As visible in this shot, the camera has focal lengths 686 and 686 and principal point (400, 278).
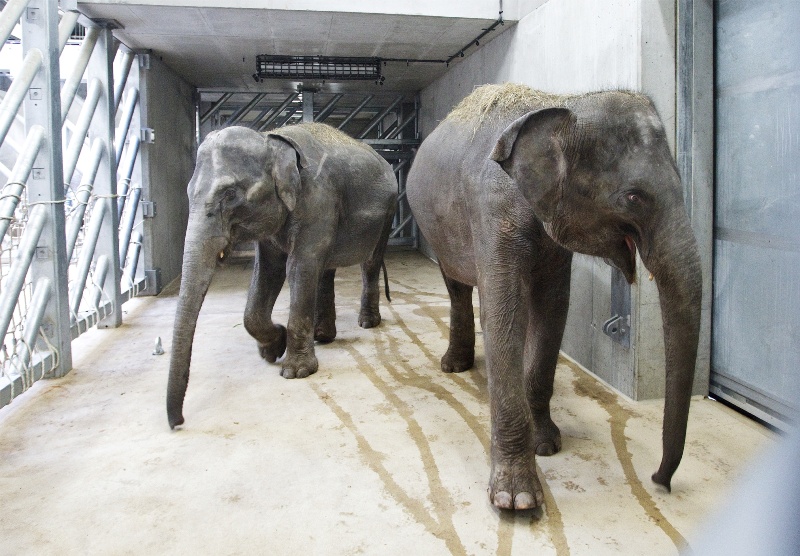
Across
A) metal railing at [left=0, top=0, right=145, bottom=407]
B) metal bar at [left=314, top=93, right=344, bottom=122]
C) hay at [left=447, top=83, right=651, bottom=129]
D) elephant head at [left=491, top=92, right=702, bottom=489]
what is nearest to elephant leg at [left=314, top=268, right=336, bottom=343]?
metal railing at [left=0, top=0, right=145, bottom=407]

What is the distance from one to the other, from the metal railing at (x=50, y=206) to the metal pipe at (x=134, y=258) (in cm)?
101

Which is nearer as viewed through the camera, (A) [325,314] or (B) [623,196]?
(B) [623,196]

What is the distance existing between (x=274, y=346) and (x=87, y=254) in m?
1.93

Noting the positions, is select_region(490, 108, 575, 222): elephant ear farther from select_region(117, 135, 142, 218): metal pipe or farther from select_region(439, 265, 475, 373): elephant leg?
select_region(117, 135, 142, 218): metal pipe

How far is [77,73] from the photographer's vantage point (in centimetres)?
525

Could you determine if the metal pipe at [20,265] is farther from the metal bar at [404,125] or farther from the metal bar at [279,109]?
the metal bar at [404,125]

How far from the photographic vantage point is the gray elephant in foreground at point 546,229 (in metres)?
2.26

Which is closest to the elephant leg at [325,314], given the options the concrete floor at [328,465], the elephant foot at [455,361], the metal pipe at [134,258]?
the concrete floor at [328,465]

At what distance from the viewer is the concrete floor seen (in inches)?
99.7

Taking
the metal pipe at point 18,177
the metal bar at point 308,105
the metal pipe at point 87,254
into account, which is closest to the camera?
the metal pipe at point 18,177

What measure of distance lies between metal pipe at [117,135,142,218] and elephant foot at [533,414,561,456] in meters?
5.11

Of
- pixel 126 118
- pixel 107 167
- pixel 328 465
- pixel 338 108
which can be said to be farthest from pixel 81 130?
pixel 338 108

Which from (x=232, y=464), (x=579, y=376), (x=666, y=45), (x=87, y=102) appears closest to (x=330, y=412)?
(x=232, y=464)

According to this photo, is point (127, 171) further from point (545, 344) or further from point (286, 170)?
point (545, 344)
